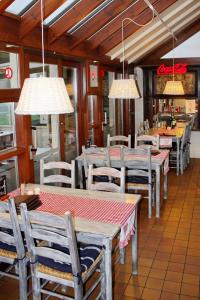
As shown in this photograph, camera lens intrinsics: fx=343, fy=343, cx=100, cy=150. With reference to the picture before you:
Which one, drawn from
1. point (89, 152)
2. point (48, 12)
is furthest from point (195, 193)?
point (48, 12)

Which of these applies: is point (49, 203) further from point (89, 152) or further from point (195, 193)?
point (195, 193)

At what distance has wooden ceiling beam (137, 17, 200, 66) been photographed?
853 centimetres

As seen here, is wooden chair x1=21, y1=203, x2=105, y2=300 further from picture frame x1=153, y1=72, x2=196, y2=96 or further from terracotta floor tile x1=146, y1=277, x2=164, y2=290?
picture frame x1=153, y1=72, x2=196, y2=96

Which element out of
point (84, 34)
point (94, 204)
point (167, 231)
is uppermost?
point (84, 34)

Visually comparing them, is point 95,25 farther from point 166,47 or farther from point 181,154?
point 166,47

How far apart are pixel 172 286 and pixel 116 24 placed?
402cm

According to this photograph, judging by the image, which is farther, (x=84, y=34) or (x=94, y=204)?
(x=84, y=34)

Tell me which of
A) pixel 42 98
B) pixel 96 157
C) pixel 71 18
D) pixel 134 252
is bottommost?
pixel 134 252

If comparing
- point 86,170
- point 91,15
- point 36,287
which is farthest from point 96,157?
point 36,287

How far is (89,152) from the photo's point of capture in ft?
17.1

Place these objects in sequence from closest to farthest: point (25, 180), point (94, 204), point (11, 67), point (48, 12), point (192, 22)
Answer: point (94, 204)
point (48, 12)
point (11, 67)
point (25, 180)
point (192, 22)

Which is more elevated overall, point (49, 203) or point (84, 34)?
point (84, 34)

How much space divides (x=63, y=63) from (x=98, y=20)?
2.99 feet

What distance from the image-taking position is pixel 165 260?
3807 millimetres
